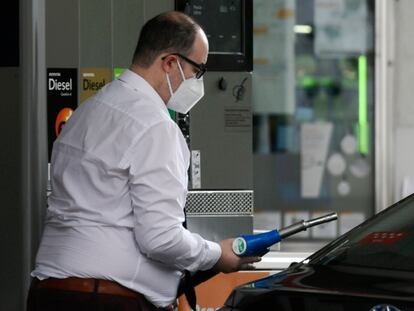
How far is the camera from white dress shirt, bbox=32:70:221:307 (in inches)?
153

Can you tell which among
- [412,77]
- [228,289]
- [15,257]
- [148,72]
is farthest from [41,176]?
[412,77]

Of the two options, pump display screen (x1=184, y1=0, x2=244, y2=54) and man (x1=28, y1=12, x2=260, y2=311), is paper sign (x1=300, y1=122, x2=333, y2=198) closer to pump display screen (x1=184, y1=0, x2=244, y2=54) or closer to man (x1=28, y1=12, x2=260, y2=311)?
pump display screen (x1=184, y1=0, x2=244, y2=54)

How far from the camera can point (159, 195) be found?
12.7 feet

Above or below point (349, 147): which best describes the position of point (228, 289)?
below

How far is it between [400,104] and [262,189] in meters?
1.29

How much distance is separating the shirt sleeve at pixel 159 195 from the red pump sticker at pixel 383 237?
67 cm

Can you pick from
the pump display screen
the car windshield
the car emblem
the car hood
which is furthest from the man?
the pump display screen

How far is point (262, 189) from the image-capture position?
8859 mm

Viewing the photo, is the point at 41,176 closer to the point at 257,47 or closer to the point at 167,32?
the point at 167,32

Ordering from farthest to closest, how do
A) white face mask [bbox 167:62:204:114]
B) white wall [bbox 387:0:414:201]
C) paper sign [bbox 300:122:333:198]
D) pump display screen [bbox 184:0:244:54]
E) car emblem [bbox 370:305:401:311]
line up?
1. paper sign [bbox 300:122:333:198]
2. white wall [bbox 387:0:414:201]
3. pump display screen [bbox 184:0:244:54]
4. white face mask [bbox 167:62:204:114]
5. car emblem [bbox 370:305:401:311]

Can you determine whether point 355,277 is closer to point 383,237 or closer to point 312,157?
point 383,237

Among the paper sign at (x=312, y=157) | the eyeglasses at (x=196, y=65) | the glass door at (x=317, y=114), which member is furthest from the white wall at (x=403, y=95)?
the eyeglasses at (x=196, y=65)

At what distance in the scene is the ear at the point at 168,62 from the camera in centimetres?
412

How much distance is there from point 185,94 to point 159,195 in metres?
0.59
